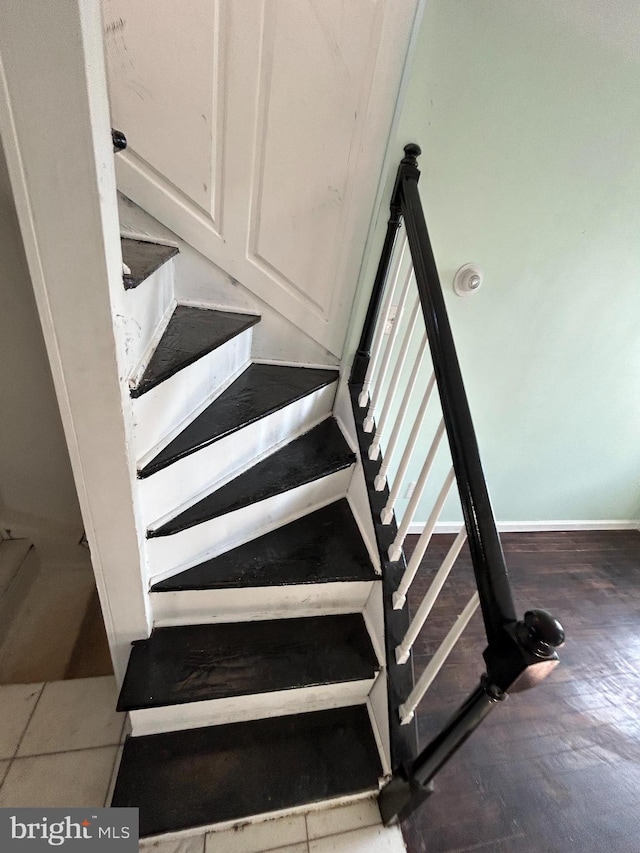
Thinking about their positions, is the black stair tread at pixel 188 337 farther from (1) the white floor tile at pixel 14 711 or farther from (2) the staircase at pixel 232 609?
(1) the white floor tile at pixel 14 711

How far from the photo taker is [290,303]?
1543mm

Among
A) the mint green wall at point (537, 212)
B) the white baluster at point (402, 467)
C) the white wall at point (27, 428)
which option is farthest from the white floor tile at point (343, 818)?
the white wall at point (27, 428)

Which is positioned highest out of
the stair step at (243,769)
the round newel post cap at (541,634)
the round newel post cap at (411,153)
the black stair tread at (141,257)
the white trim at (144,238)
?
the round newel post cap at (411,153)

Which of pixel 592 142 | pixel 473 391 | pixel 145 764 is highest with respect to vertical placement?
pixel 592 142

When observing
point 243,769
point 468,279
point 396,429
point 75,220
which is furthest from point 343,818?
point 468,279

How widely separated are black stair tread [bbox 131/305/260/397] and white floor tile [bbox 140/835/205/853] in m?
1.26

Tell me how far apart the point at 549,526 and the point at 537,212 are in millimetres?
2013

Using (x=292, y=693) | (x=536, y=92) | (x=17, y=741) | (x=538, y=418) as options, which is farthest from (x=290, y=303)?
(x=17, y=741)

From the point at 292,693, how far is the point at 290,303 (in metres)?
1.39

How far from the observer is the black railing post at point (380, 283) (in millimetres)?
1265

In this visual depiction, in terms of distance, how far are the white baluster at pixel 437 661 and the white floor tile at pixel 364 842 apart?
1.24 ft

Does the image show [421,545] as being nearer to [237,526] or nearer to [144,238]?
[237,526]

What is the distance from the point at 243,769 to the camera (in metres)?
1.20

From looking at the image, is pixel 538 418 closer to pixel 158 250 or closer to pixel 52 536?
pixel 158 250
